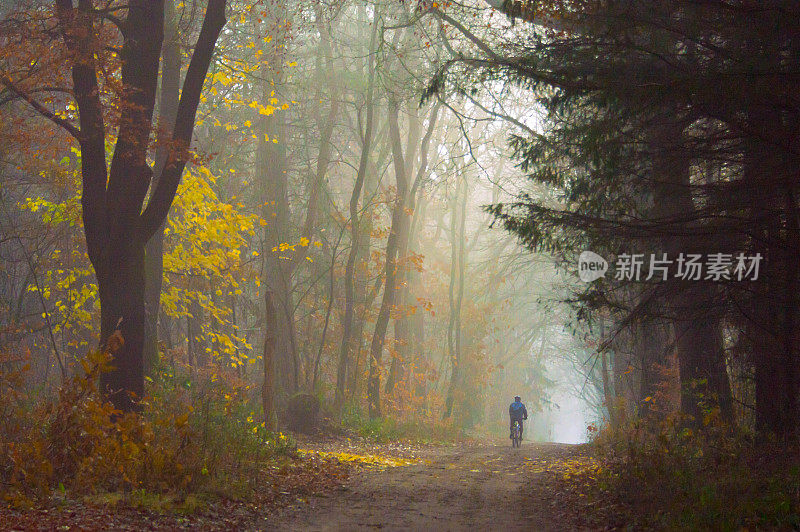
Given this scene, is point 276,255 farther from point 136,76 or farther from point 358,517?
point 358,517

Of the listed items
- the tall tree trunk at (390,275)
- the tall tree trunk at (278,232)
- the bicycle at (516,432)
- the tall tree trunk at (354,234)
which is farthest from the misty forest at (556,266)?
the bicycle at (516,432)

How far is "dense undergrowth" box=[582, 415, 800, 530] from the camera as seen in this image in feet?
21.0

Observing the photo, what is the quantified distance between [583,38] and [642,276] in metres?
2.96

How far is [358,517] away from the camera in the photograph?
7.89 meters

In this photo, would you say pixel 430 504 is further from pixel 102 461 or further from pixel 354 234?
pixel 354 234

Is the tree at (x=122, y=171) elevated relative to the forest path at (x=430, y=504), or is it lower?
elevated

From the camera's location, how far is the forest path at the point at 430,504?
7629 mm

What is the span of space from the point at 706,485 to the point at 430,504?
3301 millimetres

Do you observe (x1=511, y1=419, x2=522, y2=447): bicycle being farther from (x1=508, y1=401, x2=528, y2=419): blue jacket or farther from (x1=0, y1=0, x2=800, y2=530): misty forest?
(x1=0, y1=0, x2=800, y2=530): misty forest

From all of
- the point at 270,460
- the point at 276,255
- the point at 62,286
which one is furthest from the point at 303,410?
the point at 270,460

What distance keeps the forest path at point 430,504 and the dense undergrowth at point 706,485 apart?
2.87 ft

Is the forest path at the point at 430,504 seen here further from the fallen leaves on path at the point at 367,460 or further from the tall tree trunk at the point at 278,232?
the tall tree trunk at the point at 278,232

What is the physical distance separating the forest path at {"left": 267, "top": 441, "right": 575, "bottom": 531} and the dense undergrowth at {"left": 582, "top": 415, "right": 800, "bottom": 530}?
88 centimetres

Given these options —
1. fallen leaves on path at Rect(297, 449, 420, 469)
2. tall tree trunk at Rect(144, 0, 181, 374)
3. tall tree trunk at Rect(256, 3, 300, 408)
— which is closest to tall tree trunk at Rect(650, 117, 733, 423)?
fallen leaves on path at Rect(297, 449, 420, 469)
